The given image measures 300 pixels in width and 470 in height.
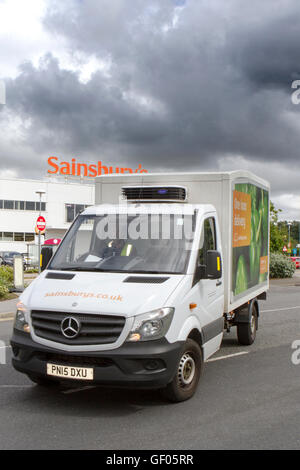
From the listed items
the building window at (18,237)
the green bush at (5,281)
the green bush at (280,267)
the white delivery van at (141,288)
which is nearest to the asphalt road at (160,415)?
the white delivery van at (141,288)

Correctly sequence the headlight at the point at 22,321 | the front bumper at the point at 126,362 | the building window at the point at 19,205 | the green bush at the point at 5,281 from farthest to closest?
the building window at the point at 19,205 → the green bush at the point at 5,281 → the headlight at the point at 22,321 → the front bumper at the point at 126,362

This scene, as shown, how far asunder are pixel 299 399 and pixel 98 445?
2.60 meters

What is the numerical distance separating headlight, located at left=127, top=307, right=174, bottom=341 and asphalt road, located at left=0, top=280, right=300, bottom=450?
82 cm

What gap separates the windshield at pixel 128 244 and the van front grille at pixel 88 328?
86 centimetres

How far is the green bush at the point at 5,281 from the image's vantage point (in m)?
16.1

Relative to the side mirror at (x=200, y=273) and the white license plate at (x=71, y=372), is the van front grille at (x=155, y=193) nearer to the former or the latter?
the side mirror at (x=200, y=273)

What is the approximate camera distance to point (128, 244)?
6195 mm

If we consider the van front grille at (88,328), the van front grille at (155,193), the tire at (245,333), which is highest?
the van front grille at (155,193)

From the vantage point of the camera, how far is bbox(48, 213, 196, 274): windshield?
5.92 metres

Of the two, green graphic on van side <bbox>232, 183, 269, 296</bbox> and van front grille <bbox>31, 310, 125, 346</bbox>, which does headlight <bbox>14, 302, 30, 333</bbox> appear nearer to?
van front grille <bbox>31, 310, 125, 346</bbox>

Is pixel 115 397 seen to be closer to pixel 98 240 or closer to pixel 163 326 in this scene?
pixel 163 326

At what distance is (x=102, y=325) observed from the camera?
5.10 metres

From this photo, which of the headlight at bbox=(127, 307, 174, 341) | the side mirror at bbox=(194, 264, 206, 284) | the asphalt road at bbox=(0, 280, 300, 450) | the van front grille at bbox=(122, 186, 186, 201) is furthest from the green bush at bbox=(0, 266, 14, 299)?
the headlight at bbox=(127, 307, 174, 341)

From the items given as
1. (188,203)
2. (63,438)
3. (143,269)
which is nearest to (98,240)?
(143,269)
